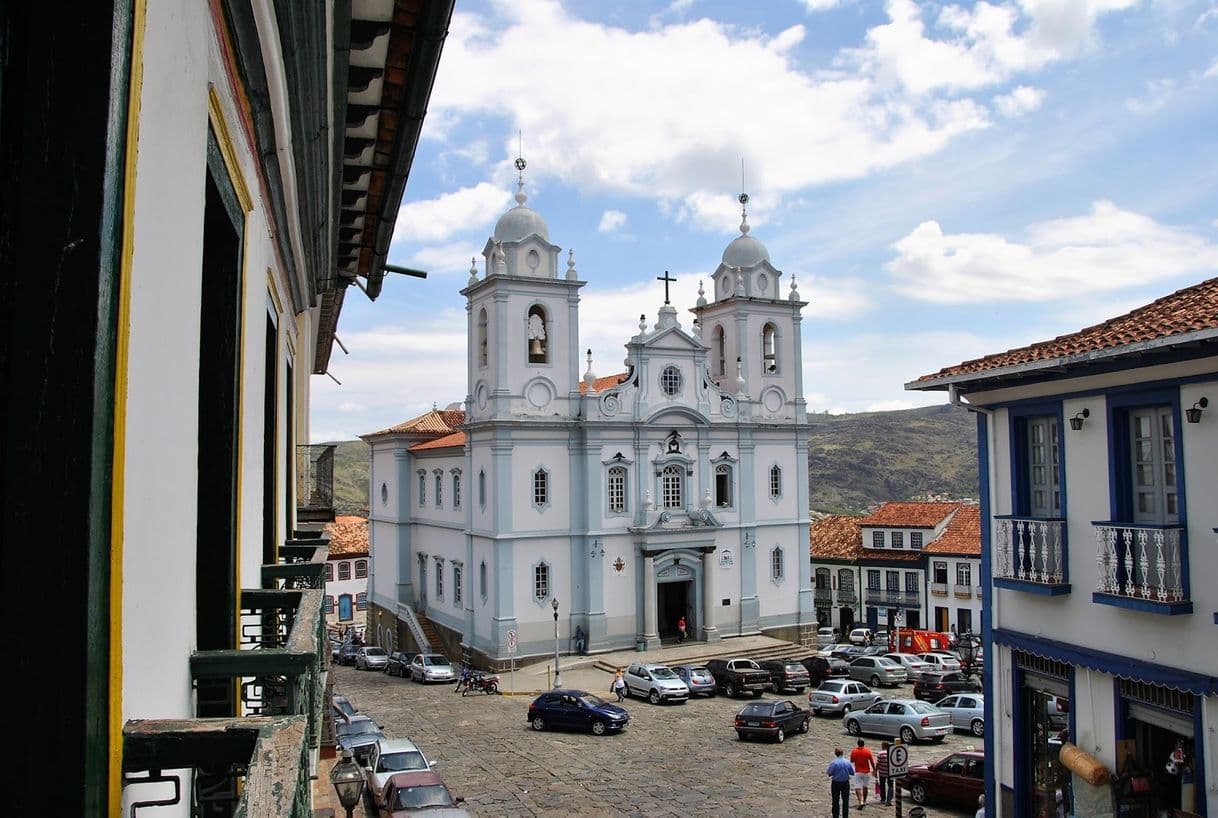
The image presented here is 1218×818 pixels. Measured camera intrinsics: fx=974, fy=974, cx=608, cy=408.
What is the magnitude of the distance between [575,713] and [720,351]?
63.8ft

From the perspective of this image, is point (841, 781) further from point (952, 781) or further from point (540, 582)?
point (540, 582)

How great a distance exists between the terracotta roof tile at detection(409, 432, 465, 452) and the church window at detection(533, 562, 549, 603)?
230 inches

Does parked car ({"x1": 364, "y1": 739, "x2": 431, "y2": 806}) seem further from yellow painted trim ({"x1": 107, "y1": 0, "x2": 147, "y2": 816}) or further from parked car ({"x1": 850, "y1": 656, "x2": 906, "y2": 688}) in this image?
parked car ({"x1": 850, "y1": 656, "x2": 906, "y2": 688})

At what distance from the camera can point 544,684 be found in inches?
1248

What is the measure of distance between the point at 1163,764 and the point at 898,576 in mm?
37321

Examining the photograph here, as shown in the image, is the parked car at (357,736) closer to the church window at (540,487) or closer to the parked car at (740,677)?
the parked car at (740,677)

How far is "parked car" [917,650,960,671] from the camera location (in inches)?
1263

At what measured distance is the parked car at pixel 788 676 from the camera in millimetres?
30594

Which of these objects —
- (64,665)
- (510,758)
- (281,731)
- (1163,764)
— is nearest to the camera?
(64,665)

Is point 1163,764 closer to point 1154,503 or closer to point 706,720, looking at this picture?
point 1154,503

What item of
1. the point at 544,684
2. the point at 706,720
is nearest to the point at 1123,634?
the point at 706,720

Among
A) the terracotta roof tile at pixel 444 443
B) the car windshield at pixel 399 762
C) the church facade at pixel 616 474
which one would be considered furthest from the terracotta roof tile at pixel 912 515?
the car windshield at pixel 399 762

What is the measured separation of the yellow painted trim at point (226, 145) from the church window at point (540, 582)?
99.7 ft

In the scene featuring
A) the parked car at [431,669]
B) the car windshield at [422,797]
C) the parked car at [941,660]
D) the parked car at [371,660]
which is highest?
the car windshield at [422,797]
